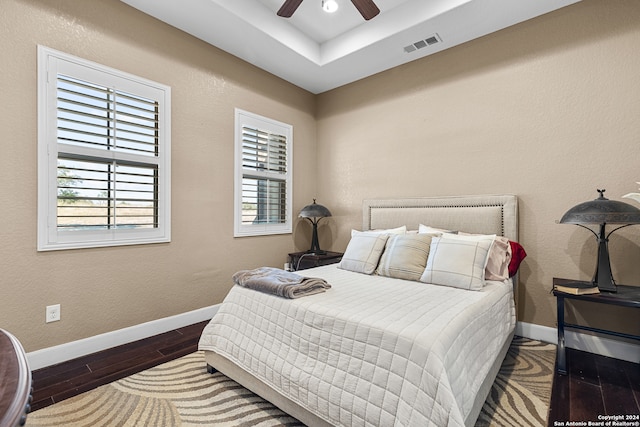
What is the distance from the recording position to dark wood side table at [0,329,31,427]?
60cm

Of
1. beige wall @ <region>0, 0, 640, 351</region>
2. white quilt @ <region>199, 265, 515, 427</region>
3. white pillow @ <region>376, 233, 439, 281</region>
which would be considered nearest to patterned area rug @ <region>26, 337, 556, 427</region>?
white quilt @ <region>199, 265, 515, 427</region>

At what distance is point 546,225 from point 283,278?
2.40 m

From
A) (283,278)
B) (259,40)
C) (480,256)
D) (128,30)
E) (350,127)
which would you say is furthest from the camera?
(350,127)

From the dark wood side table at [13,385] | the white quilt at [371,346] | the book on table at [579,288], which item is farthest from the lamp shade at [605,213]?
the dark wood side table at [13,385]

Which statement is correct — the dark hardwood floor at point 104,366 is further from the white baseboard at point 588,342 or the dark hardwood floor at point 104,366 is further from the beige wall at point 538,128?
the white baseboard at point 588,342

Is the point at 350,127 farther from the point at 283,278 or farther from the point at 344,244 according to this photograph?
the point at 283,278

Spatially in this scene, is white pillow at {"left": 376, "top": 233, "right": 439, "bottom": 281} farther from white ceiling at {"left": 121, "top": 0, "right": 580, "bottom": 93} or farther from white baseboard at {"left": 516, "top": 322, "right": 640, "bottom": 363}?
white ceiling at {"left": 121, "top": 0, "right": 580, "bottom": 93}

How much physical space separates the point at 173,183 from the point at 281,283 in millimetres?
1749

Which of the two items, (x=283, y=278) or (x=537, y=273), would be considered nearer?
(x=283, y=278)

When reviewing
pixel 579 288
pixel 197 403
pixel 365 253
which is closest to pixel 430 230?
pixel 365 253

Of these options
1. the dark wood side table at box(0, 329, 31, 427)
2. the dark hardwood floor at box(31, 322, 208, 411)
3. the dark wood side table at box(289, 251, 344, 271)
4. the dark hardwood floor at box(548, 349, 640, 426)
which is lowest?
the dark hardwood floor at box(31, 322, 208, 411)

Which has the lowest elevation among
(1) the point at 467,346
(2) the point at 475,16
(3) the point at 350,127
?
(1) the point at 467,346

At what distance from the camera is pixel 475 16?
2809mm

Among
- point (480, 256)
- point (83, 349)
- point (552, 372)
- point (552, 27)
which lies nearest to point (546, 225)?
point (480, 256)
